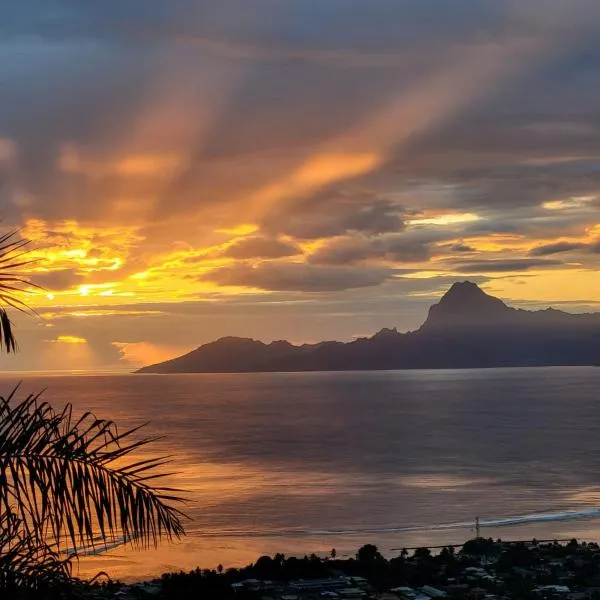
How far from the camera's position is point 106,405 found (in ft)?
472

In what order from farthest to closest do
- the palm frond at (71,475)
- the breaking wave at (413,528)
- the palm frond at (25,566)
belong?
the breaking wave at (413,528)
the palm frond at (25,566)
the palm frond at (71,475)

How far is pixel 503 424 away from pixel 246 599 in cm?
9398

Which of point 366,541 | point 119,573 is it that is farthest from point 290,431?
point 119,573

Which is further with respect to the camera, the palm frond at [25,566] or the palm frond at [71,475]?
the palm frond at [25,566]

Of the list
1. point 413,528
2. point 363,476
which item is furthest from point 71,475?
point 363,476

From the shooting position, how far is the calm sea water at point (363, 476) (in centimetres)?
4291

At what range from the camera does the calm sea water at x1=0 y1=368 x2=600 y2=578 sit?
141ft

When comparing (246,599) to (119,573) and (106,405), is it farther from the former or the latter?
(106,405)

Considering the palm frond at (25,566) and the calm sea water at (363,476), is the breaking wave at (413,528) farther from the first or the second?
the palm frond at (25,566)

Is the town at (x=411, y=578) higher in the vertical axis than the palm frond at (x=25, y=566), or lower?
lower

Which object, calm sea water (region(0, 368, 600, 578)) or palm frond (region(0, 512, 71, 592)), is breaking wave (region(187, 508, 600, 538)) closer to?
calm sea water (region(0, 368, 600, 578))

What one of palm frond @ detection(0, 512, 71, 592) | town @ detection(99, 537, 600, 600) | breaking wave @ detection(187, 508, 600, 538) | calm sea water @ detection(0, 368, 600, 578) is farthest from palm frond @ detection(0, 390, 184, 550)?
breaking wave @ detection(187, 508, 600, 538)

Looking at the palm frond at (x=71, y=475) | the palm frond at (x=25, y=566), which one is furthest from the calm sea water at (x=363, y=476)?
the palm frond at (x=71, y=475)

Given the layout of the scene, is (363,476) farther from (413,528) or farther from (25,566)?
(25,566)
